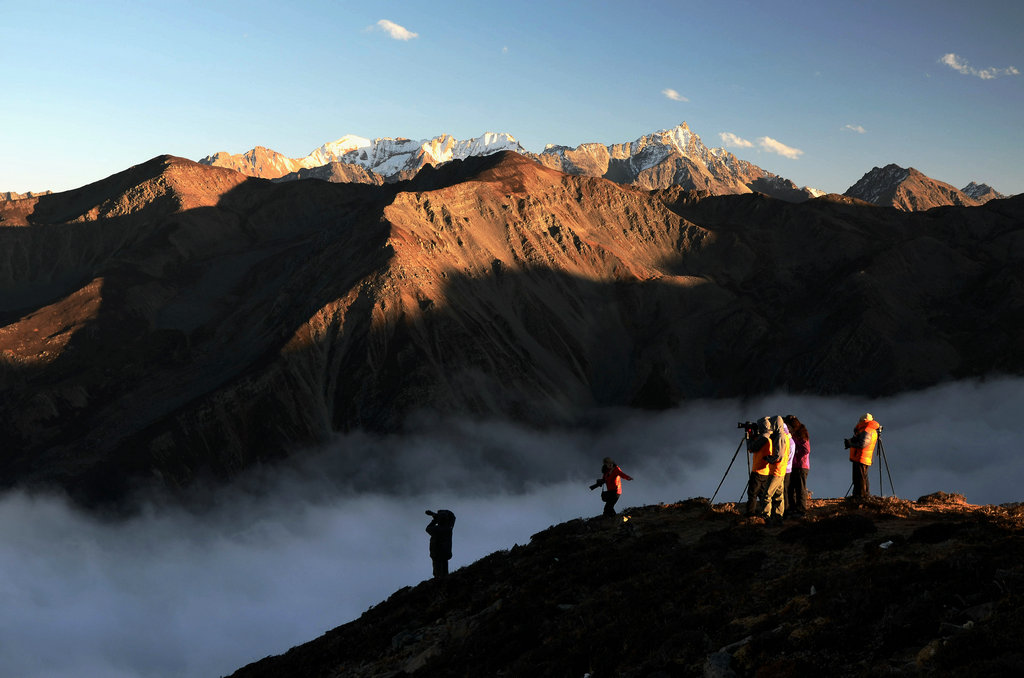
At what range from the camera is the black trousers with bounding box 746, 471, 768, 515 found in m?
26.7

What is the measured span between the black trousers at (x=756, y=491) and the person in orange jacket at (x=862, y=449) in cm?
371

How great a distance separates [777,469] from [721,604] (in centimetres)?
739

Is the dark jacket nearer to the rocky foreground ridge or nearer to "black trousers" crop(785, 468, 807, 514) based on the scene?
the rocky foreground ridge

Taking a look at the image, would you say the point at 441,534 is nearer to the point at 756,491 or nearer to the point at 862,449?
the point at 756,491

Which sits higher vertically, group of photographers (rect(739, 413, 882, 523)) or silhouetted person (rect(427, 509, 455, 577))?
Answer: group of photographers (rect(739, 413, 882, 523))

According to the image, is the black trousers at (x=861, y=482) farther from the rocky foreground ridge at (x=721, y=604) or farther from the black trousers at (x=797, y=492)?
the black trousers at (x=797, y=492)

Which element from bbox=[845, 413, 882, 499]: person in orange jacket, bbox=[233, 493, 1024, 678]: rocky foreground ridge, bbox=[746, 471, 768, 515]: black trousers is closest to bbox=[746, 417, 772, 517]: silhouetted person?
bbox=[746, 471, 768, 515]: black trousers

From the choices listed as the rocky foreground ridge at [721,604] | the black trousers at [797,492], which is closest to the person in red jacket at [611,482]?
the rocky foreground ridge at [721,604]

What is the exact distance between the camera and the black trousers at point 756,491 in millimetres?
26734

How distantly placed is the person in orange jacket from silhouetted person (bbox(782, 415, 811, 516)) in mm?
2166

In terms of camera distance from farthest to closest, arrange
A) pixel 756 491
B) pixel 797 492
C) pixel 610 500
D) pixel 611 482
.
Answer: pixel 611 482
pixel 610 500
pixel 797 492
pixel 756 491

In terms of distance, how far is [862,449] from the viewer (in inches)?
1121

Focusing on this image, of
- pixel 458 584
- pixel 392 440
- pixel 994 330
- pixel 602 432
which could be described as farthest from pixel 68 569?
pixel 994 330

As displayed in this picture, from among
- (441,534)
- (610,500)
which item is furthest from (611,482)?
(441,534)
